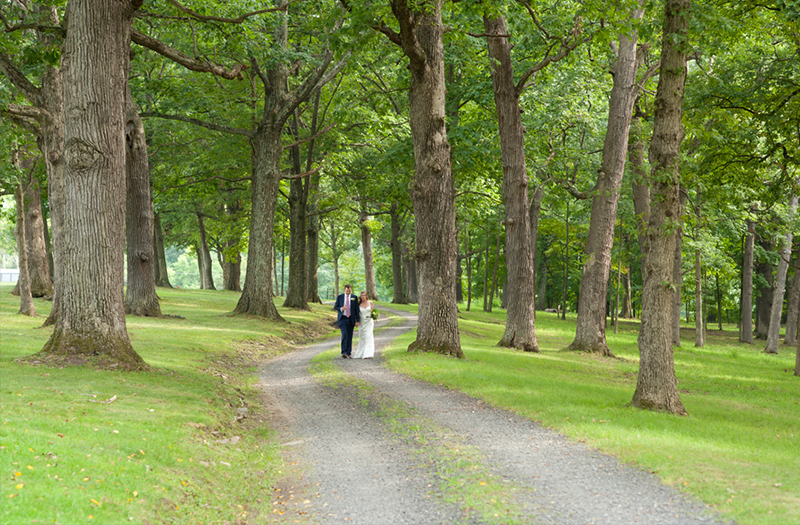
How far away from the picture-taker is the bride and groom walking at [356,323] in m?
17.3

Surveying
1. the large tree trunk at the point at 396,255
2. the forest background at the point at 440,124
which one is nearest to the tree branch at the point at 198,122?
the forest background at the point at 440,124

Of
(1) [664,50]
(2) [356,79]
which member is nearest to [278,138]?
(2) [356,79]

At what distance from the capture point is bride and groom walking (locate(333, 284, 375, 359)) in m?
17.3

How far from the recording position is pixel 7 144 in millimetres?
19812

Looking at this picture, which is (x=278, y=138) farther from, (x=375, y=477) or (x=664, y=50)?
(x=375, y=477)

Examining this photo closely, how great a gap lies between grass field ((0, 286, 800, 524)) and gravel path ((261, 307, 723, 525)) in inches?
14.1

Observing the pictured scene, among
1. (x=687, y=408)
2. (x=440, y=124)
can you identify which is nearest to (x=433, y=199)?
(x=440, y=124)

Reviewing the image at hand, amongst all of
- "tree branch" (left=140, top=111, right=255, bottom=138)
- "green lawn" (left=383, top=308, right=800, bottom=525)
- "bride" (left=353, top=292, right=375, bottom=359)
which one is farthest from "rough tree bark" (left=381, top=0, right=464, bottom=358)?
"tree branch" (left=140, top=111, right=255, bottom=138)

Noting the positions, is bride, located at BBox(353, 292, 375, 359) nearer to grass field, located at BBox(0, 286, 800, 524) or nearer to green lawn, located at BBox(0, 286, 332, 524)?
grass field, located at BBox(0, 286, 800, 524)

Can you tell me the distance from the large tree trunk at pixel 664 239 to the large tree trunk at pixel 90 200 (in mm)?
9114

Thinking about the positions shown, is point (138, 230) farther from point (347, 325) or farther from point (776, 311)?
point (776, 311)

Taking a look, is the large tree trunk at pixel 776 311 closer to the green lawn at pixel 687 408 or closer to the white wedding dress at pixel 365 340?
the green lawn at pixel 687 408

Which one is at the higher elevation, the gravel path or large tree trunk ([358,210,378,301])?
large tree trunk ([358,210,378,301])

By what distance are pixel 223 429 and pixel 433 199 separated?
8884 millimetres
